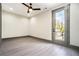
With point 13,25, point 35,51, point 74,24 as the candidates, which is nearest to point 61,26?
point 74,24

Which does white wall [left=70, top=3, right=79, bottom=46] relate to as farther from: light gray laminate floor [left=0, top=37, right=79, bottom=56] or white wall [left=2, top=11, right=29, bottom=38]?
white wall [left=2, top=11, right=29, bottom=38]

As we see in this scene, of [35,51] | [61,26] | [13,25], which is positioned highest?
[13,25]

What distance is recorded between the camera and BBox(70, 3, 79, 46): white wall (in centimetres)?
289

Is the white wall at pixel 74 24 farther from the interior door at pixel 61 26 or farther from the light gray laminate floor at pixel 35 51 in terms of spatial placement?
the light gray laminate floor at pixel 35 51

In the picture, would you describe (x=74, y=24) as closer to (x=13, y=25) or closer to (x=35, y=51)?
(x=35, y=51)

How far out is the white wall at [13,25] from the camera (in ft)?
17.1

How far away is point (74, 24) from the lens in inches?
118

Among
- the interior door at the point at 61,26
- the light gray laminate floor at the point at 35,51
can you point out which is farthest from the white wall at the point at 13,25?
the interior door at the point at 61,26

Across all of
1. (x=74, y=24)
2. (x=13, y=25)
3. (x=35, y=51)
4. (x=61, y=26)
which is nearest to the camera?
(x=35, y=51)

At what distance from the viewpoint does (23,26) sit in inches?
286

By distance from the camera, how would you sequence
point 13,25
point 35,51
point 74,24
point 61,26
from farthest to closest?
point 13,25, point 61,26, point 74,24, point 35,51

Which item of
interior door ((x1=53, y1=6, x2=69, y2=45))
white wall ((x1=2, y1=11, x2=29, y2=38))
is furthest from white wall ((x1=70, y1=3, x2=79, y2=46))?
white wall ((x1=2, y1=11, x2=29, y2=38))

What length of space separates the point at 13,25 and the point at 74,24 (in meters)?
5.17

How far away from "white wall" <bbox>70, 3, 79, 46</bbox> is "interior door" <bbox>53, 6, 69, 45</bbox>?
0.77 feet
